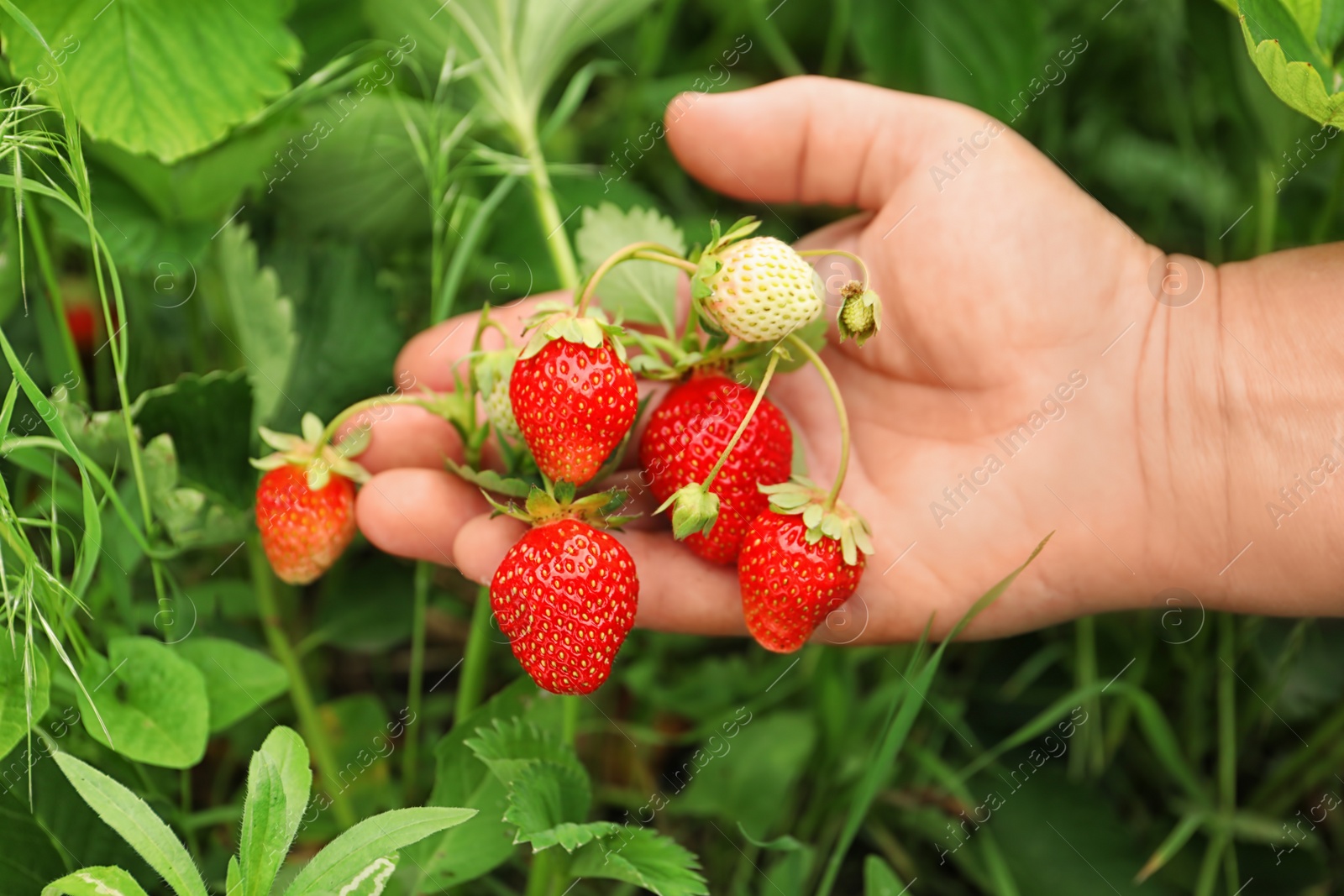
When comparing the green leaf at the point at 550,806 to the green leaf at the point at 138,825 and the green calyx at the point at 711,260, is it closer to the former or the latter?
the green leaf at the point at 138,825

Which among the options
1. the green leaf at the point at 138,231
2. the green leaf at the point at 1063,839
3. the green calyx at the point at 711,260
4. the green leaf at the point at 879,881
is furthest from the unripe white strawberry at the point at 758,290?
the green leaf at the point at 1063,839

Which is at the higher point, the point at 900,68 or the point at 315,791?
the point at 900,68

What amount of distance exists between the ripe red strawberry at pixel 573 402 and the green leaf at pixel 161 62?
452 millimetres

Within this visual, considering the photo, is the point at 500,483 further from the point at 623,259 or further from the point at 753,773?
the point at 753,773

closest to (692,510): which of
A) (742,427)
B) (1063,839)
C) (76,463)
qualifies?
(742,427)

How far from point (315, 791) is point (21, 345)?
26.4 inches

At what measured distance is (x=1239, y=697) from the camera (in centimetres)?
138

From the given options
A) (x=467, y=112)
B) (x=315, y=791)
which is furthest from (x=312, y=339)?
(x=315, y=791)

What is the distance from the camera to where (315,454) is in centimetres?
105

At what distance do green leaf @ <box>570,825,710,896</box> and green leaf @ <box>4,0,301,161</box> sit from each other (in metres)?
0.80

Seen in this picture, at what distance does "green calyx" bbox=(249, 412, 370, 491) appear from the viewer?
1.04 meters

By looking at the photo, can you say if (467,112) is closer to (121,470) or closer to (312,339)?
(312,339)

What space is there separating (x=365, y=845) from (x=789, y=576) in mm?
414

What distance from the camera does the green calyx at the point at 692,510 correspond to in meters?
0.90
